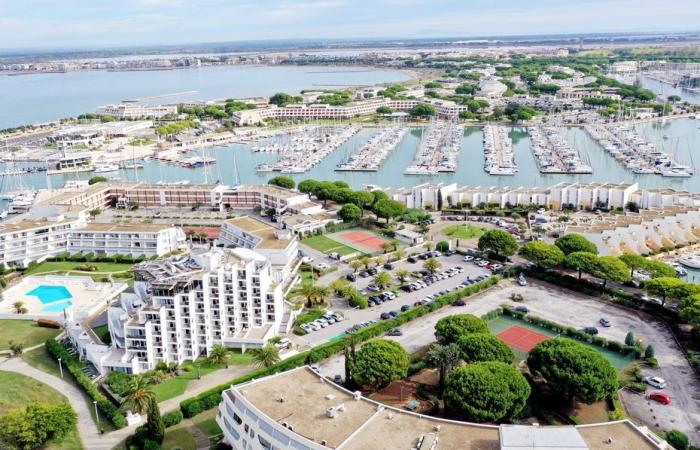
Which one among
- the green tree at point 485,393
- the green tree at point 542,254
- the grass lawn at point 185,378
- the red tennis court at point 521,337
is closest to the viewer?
the green tree at point 485,393

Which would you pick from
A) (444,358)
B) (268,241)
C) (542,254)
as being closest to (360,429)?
(444,358)

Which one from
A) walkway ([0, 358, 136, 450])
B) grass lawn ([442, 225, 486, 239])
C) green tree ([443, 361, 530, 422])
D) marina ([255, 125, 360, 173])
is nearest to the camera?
green tree ([443, 361, 530, 422])

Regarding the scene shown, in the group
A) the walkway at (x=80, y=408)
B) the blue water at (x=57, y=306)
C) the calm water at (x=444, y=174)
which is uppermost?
the blue water at (x=57, y=306)

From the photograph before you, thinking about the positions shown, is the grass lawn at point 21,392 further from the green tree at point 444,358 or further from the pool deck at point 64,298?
the green tree at point 444,358

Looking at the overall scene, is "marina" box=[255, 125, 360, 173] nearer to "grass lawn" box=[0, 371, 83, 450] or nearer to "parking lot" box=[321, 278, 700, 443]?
"parking lot" box=[321, 278, 700, 443]

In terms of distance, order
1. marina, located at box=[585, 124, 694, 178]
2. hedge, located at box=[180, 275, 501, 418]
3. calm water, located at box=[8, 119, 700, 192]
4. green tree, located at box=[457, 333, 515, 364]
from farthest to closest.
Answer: marina, located at box=[585, 124, 694, 178] < calm water, located at box=[8, 119, 700, 192] < green tree, located at box=[457, 333, 515, 364] < hedge, located at box=[180, 275, 501, 418]

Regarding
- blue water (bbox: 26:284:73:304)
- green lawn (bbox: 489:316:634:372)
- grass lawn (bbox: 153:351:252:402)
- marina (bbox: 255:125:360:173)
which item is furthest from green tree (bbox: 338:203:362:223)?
marina (bbox: 255:125:360:173)

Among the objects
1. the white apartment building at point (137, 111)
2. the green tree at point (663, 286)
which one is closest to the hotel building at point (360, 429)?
the green tree at point (663, 286)
